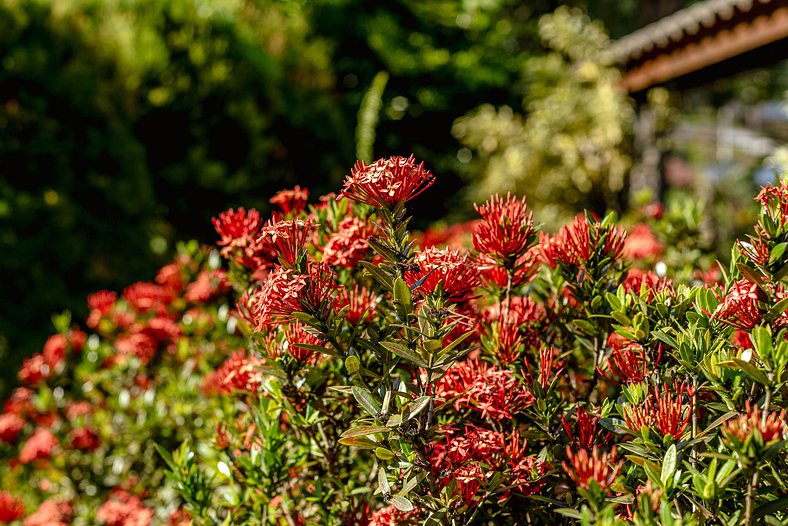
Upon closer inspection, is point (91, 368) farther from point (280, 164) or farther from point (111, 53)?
point (280, 164)

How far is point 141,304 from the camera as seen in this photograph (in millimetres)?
2736

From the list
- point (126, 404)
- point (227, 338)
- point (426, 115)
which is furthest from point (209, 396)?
point (426, 115)

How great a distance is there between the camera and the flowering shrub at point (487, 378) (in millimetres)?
1039

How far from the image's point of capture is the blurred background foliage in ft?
14.5

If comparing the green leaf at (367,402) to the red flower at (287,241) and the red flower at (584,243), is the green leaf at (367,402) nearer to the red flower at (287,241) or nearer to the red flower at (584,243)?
the red flower at (287,241)

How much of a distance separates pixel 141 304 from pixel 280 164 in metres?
3.44

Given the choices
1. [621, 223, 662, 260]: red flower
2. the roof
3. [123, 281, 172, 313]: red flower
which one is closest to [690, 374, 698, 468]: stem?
[621, 223, 662, 260]: red flower

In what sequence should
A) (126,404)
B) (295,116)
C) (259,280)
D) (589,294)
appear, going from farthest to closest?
(295,116)
(126,404)
(259,280)
(589,294)

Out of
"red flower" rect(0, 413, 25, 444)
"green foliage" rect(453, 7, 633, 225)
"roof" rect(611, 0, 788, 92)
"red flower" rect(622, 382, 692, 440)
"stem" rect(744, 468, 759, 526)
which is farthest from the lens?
"green foliage" rect(453, 7, 633, 225)

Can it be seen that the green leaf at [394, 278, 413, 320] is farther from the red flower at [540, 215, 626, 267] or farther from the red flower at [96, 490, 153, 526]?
the red flower at [96, 490, 153, 526]

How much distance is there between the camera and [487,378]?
1.25 m

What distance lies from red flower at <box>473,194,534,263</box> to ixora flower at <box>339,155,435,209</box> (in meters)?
0.25

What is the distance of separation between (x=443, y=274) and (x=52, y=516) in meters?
1.89

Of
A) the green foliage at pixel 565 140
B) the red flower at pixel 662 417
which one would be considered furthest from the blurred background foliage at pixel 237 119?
the red flower at pixel 662 417
